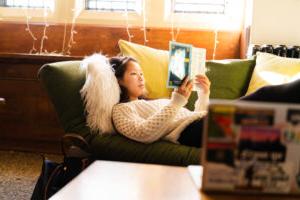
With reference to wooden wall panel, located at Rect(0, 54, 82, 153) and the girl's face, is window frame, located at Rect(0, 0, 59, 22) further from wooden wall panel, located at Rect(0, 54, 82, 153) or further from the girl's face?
the girl's face

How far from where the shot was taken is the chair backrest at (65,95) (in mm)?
1866

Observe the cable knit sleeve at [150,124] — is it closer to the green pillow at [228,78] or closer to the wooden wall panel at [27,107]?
the green pillow at [228,78]

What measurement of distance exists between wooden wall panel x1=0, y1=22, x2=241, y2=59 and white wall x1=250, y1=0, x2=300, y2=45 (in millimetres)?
371

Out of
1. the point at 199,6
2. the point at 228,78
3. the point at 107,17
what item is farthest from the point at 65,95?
the point at 199,6

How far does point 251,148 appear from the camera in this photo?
66cm

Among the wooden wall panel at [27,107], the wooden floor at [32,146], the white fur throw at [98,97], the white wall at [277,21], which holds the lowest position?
the wooden floor at [32,146]

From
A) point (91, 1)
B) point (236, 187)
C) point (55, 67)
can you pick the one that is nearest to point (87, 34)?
point (91, 1)

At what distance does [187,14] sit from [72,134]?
1.74 metres

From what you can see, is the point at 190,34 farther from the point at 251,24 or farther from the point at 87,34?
the point at 87,34

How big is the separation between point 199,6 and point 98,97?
164 centimetres

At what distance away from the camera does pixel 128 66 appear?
2.12 meters

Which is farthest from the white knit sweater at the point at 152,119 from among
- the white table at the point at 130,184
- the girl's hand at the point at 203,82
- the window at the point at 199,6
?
the window at the point at 199,6

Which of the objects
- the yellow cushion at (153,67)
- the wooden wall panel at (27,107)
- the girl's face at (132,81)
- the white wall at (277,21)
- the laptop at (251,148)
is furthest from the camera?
the wooden wall panel at (27,107)

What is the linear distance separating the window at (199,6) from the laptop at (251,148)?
266cm
